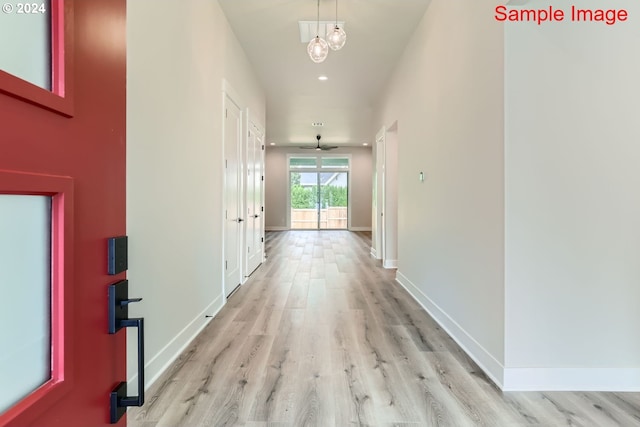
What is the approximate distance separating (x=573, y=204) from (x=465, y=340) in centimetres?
117

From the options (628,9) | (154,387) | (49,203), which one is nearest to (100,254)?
(49,203)

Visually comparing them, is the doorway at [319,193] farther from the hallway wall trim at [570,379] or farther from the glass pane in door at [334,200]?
the hallway wall trim at [570,379]

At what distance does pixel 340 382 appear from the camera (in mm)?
1923

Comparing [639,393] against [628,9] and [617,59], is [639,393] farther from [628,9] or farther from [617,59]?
[628,9]

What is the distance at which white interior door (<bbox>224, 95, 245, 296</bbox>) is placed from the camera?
11.5 feet

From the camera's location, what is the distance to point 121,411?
0.74 meters

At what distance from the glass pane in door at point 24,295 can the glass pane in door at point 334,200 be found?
38.3 feet

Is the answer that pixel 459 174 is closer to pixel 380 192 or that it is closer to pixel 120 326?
pixel 120 326

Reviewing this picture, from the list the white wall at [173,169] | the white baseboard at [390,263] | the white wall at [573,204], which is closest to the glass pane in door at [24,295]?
the white wall at [173,169]

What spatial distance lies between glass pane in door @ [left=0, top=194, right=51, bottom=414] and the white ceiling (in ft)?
11.4

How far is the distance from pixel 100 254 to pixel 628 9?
9.27 feet

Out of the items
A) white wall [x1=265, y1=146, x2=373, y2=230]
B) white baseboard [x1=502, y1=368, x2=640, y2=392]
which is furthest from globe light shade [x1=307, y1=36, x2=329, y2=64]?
white wall [x1=265, y1=146, x2=373, y2=230]

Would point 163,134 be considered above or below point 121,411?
above

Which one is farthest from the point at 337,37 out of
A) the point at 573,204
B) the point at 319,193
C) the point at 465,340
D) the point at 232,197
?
the point at 319,193
